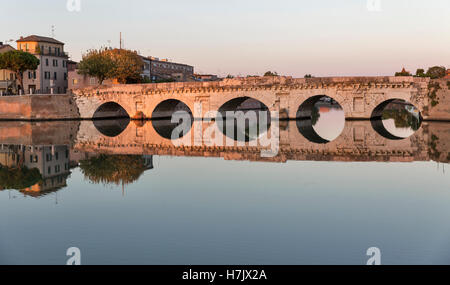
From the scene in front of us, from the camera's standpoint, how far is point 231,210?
12695mm

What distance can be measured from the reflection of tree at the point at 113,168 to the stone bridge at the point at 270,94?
24487 millimetres

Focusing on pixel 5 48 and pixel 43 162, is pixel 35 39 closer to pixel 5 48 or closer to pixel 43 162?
pixel 5 48

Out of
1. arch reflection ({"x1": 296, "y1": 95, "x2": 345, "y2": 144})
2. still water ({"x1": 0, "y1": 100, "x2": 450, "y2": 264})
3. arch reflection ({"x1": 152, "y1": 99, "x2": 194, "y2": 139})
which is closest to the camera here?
still water ({"x1": 0, "y1": 100, "x2": 450, "y2": 264})

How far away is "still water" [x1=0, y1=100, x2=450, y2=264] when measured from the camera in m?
9.34

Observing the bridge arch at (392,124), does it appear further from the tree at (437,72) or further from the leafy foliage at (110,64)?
the tree at (437,72)

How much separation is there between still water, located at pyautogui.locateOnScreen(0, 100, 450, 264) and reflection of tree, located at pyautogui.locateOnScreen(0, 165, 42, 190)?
45mm

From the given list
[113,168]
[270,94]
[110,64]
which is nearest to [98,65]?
[110,64]

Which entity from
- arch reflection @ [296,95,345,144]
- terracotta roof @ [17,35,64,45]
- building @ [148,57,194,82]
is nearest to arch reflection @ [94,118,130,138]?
arch reflection @ [296,95,345,144]

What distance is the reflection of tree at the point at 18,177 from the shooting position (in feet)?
58.1

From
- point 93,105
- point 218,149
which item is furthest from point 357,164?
point 93,105

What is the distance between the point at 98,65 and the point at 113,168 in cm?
4222

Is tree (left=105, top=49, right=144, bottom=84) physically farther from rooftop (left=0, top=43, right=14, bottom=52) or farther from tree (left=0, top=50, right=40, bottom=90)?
rooftop (left=0, top=43, right=14, bottom=52)
